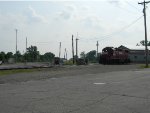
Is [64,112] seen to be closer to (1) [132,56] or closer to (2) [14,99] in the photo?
(2) [14,99]

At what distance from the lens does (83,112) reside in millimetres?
10961

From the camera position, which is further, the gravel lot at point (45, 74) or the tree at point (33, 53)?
the tree at point (33, 53)

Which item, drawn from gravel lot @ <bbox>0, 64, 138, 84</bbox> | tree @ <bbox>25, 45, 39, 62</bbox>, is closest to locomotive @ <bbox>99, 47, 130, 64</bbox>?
gravel lot @ <bbox>0, 64, 138, 84</bbox>

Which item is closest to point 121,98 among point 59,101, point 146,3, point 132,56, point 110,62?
point 59,101

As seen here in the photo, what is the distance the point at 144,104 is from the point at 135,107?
2.81ft

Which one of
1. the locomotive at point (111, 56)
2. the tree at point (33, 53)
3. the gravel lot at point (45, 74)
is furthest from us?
the tree at point (33, 53)

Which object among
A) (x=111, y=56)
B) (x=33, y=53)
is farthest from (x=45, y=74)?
(x=33, y=53)

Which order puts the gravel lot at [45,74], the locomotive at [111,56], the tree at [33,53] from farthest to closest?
the tree at [33,53] → the locomotive at [111,56] → the gravel lot at [45,74]

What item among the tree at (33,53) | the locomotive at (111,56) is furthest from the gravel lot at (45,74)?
the tree at (33,53)

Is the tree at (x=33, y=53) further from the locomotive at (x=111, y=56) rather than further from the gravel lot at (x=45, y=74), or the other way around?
the gravel lot at (x=45, y=74)

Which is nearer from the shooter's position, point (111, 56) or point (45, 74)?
point (45, 74)

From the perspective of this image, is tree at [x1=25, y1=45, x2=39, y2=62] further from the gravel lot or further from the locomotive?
the gravel lot

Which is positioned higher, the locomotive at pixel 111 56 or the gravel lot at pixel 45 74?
the locomotive at pixel 111 56

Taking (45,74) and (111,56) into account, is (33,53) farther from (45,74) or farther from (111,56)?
(45,74)
